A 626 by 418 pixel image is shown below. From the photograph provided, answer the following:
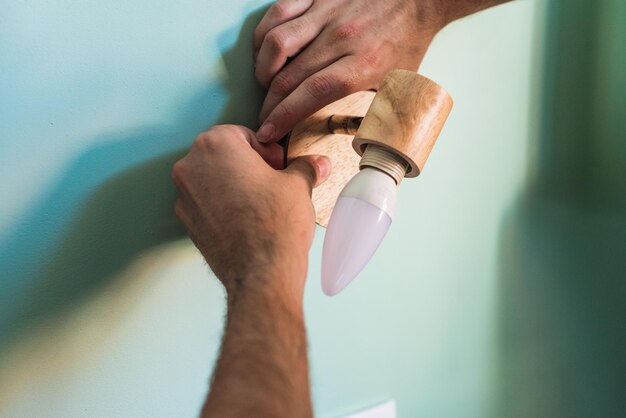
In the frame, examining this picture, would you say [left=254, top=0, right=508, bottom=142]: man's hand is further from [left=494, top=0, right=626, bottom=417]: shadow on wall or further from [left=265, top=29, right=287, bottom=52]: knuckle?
[left=494, top=0, right=626, bottom=417]: shadow on wall

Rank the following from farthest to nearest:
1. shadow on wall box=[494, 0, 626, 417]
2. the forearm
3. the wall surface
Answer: shadow on wall box=[494, 0, 626, 417], the wall surface, the forearm

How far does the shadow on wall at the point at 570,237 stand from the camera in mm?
812

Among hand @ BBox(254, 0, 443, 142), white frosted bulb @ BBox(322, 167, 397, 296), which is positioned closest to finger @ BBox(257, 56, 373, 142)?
hand @ BBox(254, 0, 443, 142)

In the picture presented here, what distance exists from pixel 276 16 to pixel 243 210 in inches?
7.8

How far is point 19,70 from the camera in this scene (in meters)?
0.46

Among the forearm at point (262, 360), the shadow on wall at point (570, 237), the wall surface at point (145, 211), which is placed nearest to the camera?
the forearm at point (262, 360)

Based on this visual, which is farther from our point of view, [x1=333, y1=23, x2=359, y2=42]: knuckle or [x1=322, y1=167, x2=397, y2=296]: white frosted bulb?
[x1=333, y1=23, x2=359, y2=42]: knuckle

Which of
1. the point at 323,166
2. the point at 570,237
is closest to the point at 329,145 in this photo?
the point at 323,166

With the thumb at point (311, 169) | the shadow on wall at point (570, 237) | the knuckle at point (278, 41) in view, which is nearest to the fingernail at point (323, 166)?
the thumb at point (311, 169)

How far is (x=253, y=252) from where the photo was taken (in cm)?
44

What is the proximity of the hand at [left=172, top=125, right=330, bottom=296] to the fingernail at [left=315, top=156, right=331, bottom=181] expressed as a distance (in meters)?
0.01

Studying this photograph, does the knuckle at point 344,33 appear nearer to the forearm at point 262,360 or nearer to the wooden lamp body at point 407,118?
the wooden lamp body at point 407,118

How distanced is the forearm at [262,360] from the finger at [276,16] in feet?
0.80

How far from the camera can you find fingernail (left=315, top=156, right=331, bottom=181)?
0.52 meters
